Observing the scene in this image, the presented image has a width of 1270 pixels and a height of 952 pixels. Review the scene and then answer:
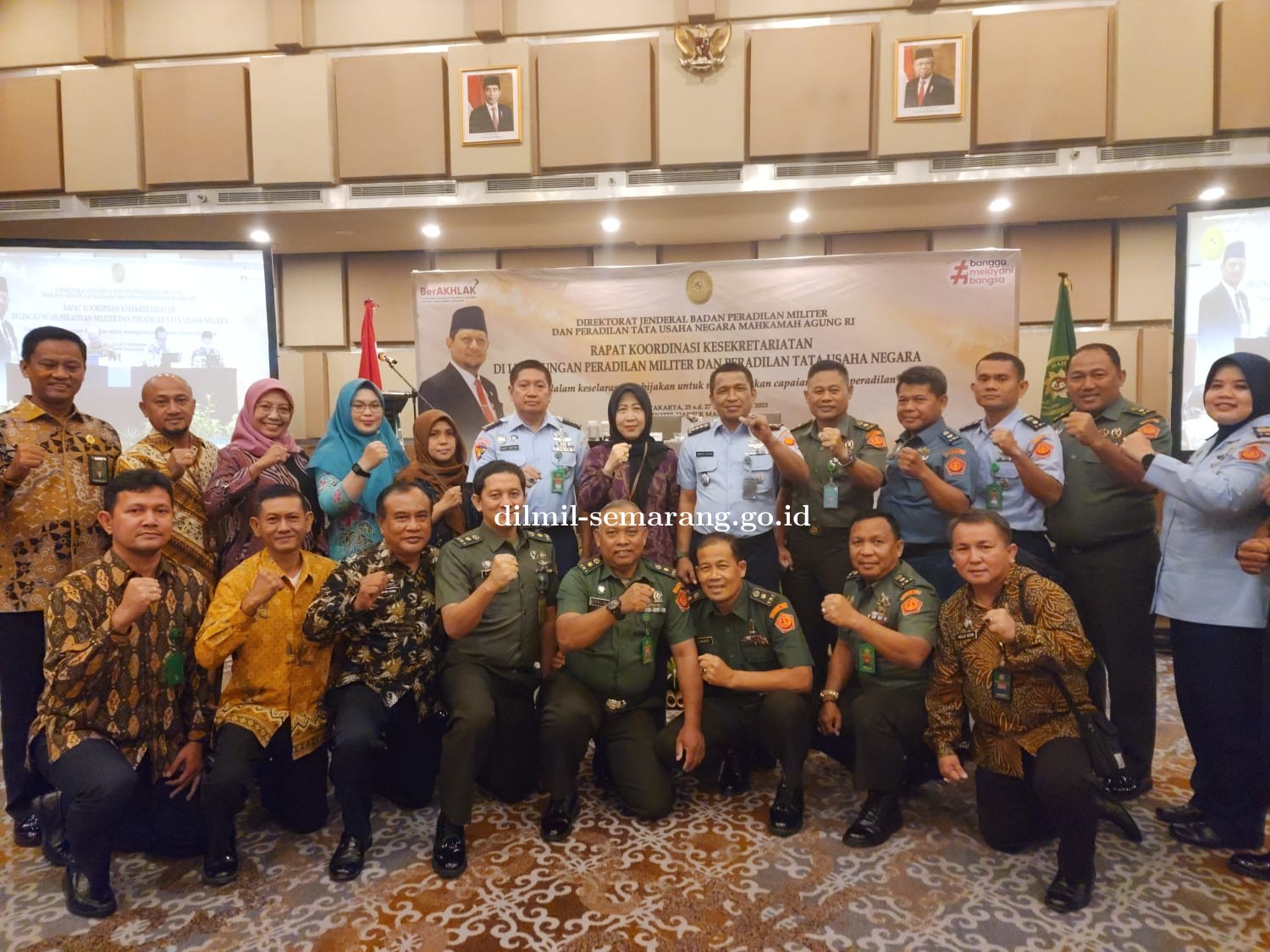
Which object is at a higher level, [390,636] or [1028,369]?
[1028,369]

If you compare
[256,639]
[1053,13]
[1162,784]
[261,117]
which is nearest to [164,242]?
[261,117]

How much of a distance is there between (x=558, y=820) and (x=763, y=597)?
1175mm

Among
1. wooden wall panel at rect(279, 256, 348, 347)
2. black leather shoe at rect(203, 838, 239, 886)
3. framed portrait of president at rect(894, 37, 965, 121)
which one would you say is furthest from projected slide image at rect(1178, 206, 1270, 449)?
wooden wall panel at rect(279, 256, 348, 347)

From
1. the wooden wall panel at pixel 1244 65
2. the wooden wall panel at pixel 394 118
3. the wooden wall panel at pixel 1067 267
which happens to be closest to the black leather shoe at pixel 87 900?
the wooden wall panel at pixel 394 118

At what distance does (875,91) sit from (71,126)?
6254 millimetres

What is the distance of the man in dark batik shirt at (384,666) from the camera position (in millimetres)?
2260

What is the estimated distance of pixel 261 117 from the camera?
5.07m

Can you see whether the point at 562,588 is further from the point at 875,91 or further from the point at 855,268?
the point at 875,91

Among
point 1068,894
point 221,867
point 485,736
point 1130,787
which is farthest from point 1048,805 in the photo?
point 221,867

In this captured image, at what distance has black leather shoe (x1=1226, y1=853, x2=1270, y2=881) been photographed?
2.16 meters

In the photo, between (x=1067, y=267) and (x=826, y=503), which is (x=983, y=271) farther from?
(x=826, y=503)

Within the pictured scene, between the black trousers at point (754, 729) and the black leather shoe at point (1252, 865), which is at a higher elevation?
the black trousers at point (754, 729)

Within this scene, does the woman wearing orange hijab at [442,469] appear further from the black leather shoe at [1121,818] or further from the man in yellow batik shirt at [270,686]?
the black leather shoe at [1121,818]

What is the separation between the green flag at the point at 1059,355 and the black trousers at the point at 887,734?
2888 mm
